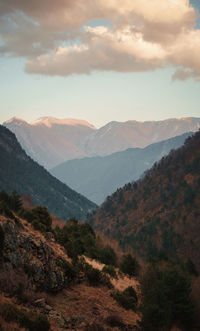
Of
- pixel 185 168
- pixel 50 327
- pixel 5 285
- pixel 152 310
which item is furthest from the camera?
pixel 185 168

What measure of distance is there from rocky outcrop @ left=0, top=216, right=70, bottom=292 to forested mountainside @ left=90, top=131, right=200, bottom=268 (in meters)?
103

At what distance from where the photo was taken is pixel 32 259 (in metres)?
25.2

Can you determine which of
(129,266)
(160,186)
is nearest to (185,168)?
(160,186)

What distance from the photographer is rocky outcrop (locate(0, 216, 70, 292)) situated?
23328mm

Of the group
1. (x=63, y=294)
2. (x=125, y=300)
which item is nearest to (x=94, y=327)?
(x=63, y=294)

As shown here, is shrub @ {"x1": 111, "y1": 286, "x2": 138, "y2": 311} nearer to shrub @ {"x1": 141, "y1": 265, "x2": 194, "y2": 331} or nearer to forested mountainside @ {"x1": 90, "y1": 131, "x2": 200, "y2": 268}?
shrub @ {"x1": 141, "y1": 265, "x2": 194, "y2": 331}

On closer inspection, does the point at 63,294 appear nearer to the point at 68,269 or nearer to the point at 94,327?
the point at 68,269

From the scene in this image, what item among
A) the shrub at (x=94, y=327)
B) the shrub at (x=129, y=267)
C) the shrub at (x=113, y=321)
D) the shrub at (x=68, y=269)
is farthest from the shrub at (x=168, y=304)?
the shrub at (x=129, y=267)

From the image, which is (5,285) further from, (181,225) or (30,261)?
(181,225)

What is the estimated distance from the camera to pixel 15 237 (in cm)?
2466

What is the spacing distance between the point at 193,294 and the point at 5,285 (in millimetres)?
23273

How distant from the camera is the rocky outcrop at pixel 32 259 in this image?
23328mm

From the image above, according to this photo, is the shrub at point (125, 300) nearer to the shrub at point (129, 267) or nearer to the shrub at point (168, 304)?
the shrub at point (168, 304)

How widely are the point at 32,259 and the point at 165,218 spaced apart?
478 feet
